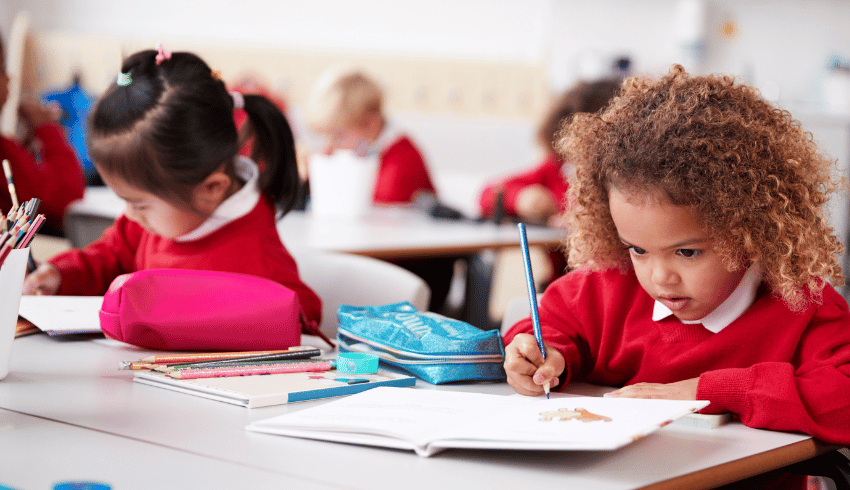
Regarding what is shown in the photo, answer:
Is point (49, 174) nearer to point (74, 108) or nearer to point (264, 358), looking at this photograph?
point (74, 108)

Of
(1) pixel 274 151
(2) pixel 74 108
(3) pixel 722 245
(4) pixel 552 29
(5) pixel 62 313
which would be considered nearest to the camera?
(3) pixel 722 245

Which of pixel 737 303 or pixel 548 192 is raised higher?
pixel 548 192

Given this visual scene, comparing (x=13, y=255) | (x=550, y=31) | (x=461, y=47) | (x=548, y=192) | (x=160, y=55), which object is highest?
(x=550, y=31)

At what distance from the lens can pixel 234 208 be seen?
4.66 ft

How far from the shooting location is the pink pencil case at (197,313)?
1.05 meters

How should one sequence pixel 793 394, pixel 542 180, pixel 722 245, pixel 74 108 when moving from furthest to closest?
pixel 74 108 < pixel 542 180 < pixel 722 245 < pixel 793 394

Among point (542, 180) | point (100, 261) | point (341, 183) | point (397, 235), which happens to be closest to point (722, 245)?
point (100, 261)

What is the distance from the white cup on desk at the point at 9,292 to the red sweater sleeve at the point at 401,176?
2574 mm

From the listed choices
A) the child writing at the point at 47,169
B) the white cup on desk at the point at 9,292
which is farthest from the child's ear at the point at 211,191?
the child writing at the point at 47,169

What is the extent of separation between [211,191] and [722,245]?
2.78 feet

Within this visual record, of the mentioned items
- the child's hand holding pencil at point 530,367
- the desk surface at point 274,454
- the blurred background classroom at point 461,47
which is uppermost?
the blurred background classroom at point 461,47

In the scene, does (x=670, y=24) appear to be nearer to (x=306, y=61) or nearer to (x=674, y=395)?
(x=306, y=61)

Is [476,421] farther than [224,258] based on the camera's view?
No

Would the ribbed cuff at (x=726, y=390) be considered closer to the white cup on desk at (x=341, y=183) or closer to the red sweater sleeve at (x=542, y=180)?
the white cup on desk at (x=341, y=183)
